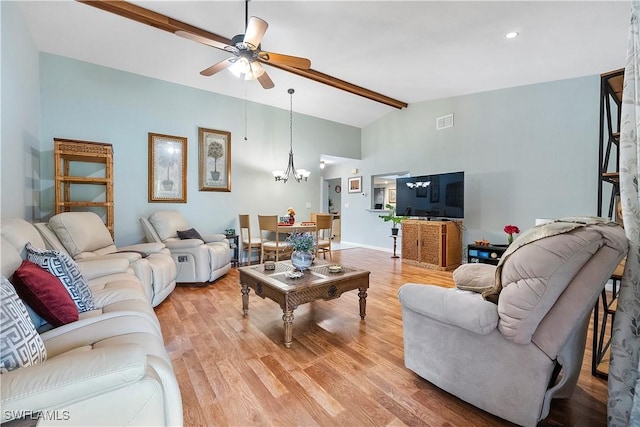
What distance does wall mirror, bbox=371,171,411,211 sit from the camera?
6.90 m

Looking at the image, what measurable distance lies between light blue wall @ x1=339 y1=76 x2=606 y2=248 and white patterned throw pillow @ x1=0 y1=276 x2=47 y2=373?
541 centimetres

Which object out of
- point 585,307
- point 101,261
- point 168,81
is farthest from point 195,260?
point 585,307

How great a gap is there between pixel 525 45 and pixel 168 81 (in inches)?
199

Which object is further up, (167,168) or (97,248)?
(167,168)

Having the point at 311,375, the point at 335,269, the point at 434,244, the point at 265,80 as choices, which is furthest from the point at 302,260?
the point at 434,244

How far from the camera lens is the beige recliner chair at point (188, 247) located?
377 cm

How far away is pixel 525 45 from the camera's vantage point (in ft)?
10.7

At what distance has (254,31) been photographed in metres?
2.60

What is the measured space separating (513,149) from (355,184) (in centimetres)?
359

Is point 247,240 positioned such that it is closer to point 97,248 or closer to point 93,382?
point 97,248

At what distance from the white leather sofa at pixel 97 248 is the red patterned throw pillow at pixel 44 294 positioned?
50.1 inches

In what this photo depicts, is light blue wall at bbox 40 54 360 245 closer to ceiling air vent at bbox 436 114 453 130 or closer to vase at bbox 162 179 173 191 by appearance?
vase at bbox 162 179 173 191

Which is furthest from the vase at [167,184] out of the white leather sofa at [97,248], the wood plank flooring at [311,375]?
the wood plank flooring at [311,375]

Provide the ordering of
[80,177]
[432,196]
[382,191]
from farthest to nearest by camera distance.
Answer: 1. [382,191]
2. [432,196]
3. [80,177]
